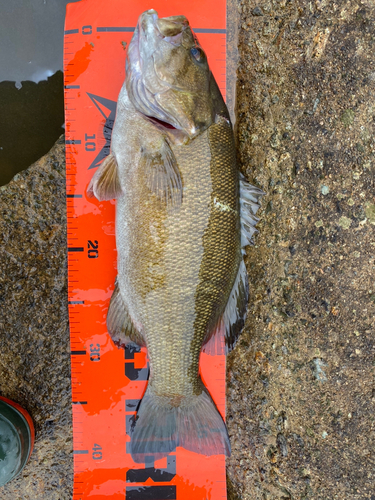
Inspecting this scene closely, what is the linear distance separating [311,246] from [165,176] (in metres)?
1.08

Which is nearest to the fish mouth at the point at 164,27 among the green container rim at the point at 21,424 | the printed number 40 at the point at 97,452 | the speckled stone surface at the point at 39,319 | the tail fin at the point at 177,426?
the speckled stone surface at the point at 39,319

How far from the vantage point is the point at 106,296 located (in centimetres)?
205

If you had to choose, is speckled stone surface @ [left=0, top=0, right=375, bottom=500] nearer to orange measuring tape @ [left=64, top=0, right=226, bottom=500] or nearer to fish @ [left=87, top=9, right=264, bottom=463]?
orange measuring tape @ [left=64, top=0, right=226, bottom=500]

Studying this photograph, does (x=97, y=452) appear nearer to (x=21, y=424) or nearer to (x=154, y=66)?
(x=21, y=424)

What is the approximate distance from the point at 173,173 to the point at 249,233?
0.52m

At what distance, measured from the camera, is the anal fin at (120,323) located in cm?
190

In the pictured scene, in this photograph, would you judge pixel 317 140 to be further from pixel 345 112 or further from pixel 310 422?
pixel 310 422

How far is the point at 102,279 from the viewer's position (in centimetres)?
205

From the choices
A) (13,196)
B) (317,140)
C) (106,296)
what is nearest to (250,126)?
(317,140)

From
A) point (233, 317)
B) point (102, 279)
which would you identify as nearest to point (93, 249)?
point (102, 279)

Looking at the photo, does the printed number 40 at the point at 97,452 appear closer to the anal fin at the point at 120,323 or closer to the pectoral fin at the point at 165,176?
the anal fin at the point at 120,323

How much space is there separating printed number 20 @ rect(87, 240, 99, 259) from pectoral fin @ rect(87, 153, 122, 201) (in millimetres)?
410

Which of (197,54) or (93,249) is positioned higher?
(197,54)

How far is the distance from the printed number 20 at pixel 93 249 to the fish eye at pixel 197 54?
1.17 m
